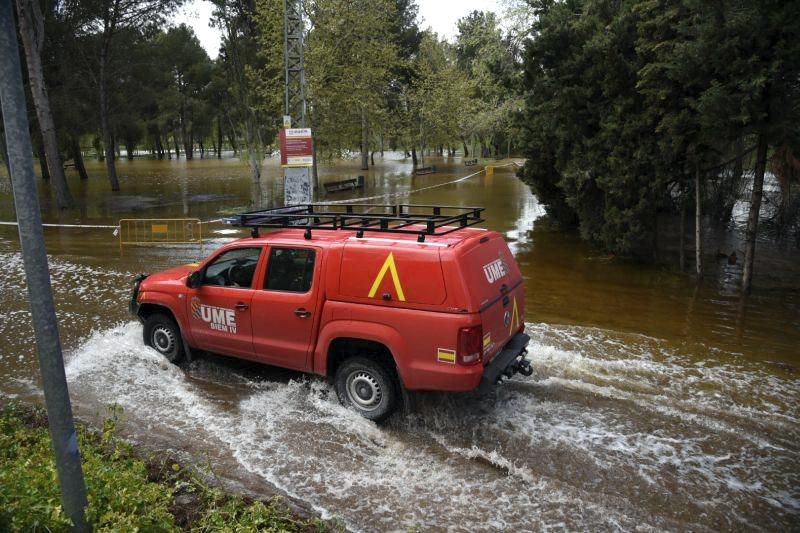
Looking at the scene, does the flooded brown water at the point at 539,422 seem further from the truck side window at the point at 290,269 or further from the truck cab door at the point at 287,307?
the truck side window at the point at 290,269

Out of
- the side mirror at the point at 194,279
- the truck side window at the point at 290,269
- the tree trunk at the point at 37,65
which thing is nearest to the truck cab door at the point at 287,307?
the truck side window at the point at 290,269

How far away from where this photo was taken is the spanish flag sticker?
Result: 5.14 m

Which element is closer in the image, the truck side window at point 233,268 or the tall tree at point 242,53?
the truck side window at point 233,268

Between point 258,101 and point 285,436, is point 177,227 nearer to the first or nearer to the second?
point 258,101

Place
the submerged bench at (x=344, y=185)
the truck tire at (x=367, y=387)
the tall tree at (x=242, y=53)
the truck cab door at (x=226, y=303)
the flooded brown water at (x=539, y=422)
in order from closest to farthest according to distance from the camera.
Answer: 1. the flooded brown water at (x=539, y=422)
2. the truck tire at (x=367, y=387)
3. the truck cab door at (x=226, y=303)
4. the tall tree at (x=242, y=53)
5. the submerged bench at (x=344, y=185)

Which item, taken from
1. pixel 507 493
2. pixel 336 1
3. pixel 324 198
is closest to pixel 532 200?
pixel 324 198

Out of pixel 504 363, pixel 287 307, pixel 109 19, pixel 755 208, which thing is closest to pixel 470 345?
pixel 504 363

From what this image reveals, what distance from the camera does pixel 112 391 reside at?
6.53 metres

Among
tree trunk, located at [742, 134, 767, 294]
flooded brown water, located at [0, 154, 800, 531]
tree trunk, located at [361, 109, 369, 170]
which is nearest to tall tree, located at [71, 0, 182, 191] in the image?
tree trunk, located at [361, 109, 369, 170]

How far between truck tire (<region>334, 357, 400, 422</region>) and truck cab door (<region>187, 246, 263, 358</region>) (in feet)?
4.28

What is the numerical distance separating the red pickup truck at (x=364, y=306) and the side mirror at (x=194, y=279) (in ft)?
0.04

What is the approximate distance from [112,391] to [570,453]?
5.08 metres

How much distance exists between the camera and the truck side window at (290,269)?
607cm

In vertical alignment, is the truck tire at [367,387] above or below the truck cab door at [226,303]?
below
